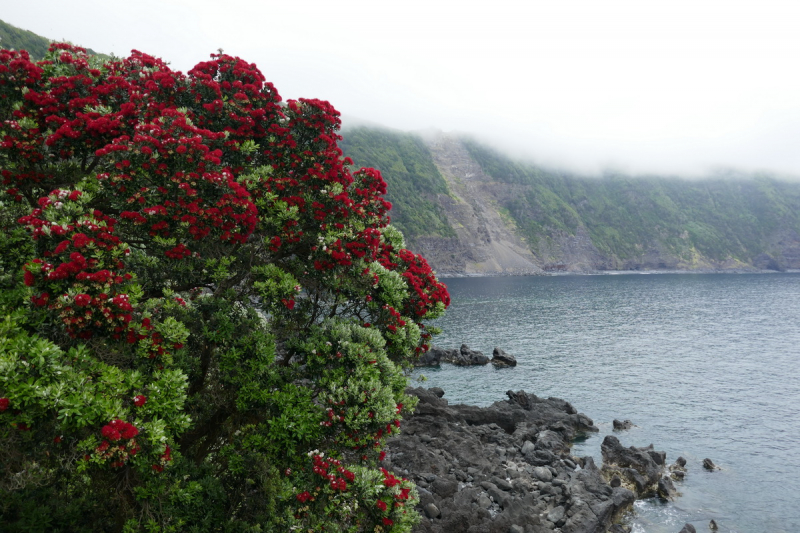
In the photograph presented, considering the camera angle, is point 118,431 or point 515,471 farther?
point 515,471

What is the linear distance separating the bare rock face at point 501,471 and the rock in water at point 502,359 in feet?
67.1

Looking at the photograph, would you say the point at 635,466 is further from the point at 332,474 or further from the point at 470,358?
the point at 470,358

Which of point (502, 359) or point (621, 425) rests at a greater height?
point (621, 425)

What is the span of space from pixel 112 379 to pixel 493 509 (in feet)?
73.2

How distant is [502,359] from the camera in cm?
6456

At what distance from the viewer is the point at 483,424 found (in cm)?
3950

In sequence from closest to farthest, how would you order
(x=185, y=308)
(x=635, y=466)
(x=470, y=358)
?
(x=185, y=308) < (x=635, y=466) < (x=470, y=358)

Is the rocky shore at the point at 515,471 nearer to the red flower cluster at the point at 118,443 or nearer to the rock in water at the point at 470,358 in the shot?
the red flower cluster at the point at 118,443

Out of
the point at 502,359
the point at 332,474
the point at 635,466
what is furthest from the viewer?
the point at 502,359

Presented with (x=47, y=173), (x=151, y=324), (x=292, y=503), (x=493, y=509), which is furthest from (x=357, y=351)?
(x=493, y=509)

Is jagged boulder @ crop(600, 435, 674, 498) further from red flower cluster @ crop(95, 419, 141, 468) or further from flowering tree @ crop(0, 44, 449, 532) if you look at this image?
red flower cluster @ crop(95, 419, 141, 468)

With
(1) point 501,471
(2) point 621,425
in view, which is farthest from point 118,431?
(2) point 621,425

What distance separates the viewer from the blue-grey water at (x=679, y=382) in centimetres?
2984

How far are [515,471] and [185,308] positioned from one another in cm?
2574
